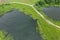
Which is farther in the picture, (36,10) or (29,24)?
(36,10)

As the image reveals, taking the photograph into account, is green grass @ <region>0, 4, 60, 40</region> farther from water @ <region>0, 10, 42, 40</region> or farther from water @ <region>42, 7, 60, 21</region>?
water @ <region>42, 7, 60, 21</region>

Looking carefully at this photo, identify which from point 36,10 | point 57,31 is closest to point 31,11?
point 36,10

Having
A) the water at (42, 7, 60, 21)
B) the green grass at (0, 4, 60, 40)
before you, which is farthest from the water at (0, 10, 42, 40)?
the water at (42, 7, 60, 21)

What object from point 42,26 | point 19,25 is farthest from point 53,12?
point 19,25

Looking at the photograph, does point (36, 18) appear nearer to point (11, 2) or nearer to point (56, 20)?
point (56, 20)

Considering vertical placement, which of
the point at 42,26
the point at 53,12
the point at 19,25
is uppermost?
the point at 19,25

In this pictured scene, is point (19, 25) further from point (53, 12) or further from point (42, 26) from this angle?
point (53, 12)
